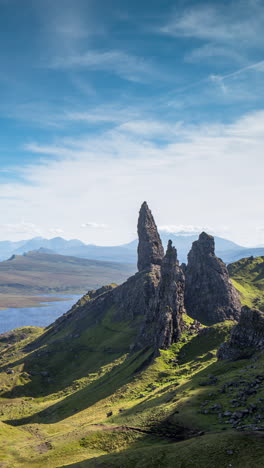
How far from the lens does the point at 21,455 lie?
84.8m

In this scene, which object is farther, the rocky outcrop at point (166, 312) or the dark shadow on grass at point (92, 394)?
the rocky outcrop at point (166, 312)

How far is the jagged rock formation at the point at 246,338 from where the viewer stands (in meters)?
110

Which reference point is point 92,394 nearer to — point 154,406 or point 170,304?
point 170,304

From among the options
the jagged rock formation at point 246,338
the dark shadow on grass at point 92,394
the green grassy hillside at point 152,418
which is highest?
the jagged rock formation at point 246,338

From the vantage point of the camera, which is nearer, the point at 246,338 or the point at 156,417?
the point at 156,417

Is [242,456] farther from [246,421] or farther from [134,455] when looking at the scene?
[134,455]

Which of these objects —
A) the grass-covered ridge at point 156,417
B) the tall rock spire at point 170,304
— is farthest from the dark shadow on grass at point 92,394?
the tall rock spire at point 170,304

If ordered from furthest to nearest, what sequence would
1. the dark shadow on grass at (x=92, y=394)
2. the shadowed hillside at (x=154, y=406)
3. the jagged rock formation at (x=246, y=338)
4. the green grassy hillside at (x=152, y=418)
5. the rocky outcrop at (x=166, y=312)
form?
1. the rocky outcrop at (x=166, y=312)
2. the dark shadow on grass at (x=92, y=394)
3. the jagged rock formation at (x=246, y=338)
4. the shadowed hillside at (x=154, y=406)
5. the green grassy hillside at (x=152, y=418)

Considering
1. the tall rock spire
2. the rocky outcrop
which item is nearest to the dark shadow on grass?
the rocky outcrop

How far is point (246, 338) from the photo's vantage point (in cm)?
11350

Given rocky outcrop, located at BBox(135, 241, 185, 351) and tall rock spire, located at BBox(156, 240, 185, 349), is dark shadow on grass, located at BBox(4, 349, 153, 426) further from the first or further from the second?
tall rock spire, located at BBox(156, 240, 185, 349)

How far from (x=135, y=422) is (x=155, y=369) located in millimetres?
57471

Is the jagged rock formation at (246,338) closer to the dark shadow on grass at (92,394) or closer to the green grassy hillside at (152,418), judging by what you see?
the green grassy hillside at (152,418)

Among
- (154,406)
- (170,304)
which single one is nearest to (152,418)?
(154,406)
